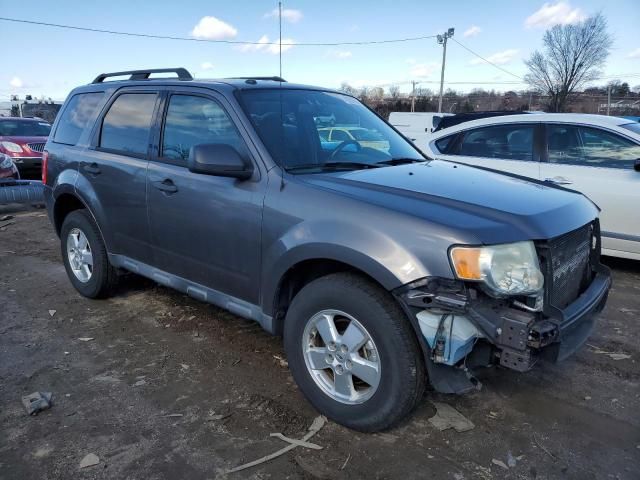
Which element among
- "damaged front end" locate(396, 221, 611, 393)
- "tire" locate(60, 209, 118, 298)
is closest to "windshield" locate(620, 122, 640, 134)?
"damaged front end" locate(396, 221, 611, 393)

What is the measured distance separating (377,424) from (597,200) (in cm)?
395

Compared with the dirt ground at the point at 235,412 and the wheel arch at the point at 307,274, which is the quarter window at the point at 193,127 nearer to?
the wheel arch at the point at 307,274

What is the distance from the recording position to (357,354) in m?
2.69

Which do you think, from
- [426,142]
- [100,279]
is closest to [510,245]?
[100,279]

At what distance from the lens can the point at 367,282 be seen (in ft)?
8.59

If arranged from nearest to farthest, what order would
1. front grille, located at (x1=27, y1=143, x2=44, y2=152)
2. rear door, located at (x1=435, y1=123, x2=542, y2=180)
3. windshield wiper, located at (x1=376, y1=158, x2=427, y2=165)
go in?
windshield wiper, located at (x1=376, y1=158, x2=427, y2=165) < rear door, located at (x1=435, y1=123, x2=542, y2=180) < front grille, located at (x1=27, y1=143, x2=44, y2=152)

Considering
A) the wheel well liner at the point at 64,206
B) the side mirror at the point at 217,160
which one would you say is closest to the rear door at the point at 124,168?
the wheel well liner at the point at 64,206

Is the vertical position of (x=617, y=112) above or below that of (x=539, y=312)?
above

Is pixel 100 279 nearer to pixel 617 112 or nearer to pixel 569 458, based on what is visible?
pixel 569 458

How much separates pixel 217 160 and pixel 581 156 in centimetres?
435

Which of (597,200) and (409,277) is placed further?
(597,200)

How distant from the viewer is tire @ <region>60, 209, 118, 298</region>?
4.46 m

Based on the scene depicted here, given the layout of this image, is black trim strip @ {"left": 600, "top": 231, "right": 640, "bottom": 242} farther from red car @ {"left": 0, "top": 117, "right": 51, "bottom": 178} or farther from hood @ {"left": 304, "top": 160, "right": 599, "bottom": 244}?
red car @ {"left": 0, "top": 117, "right": 51, "bottom": 178}

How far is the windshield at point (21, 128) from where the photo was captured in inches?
495
